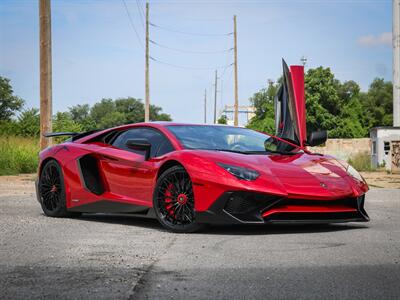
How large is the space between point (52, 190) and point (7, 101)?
8810 cm

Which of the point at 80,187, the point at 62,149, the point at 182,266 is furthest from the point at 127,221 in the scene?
the point at 182,266

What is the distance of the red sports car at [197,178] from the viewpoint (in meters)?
7.16

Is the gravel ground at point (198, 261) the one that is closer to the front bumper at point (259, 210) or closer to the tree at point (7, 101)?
the front bumper at point (259, 210)

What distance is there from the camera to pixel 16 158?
24.1m

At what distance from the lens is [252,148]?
321 inches

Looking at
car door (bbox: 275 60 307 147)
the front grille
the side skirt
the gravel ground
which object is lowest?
the gravel ground

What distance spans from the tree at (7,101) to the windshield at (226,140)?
290ft

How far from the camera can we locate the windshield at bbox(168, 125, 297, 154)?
799 centimetres

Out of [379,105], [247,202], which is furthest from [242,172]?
[379,105]

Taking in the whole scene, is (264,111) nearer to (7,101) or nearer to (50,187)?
(7,101)

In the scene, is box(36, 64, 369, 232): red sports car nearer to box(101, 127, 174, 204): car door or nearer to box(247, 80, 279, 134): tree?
box(101, 127, 174, 204): car door

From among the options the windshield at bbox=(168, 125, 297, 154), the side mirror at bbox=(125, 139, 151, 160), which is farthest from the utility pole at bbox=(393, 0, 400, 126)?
the side mirror at bbox=(125, 139, 151, 160)

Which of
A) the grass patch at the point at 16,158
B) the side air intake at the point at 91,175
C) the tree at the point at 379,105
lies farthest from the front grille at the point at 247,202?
the tree at the point at 379,105

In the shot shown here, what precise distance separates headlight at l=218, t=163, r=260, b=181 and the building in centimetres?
2951
